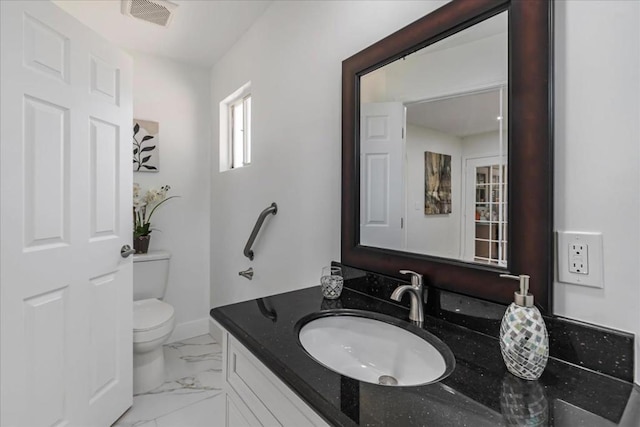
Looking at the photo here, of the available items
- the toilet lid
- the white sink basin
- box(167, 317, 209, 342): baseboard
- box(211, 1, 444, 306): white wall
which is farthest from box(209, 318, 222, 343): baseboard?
the white sink basin

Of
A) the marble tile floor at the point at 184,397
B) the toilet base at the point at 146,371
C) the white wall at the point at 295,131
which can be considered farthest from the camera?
the toilet base at the point at 146,371

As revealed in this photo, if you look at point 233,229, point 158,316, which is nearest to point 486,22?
point 233,229

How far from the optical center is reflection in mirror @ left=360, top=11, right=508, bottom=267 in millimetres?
827

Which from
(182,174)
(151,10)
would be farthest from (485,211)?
(182,174)

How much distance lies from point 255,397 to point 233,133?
231 centimetres

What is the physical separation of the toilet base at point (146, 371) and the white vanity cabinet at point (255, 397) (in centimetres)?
134

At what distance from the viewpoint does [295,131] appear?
5.48 ft

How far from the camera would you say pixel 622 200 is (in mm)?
632

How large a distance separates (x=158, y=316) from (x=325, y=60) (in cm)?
185

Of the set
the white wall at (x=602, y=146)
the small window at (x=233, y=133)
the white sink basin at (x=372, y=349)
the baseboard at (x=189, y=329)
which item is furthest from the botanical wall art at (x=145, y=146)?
the white wall at (x=602, y=146)

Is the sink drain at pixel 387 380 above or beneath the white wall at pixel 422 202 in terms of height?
beneath

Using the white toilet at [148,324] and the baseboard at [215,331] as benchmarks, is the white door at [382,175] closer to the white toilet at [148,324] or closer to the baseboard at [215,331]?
the white toilet at [148,324]

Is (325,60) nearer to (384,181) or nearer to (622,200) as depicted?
(384,181)

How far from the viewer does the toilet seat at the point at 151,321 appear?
1883 mm
